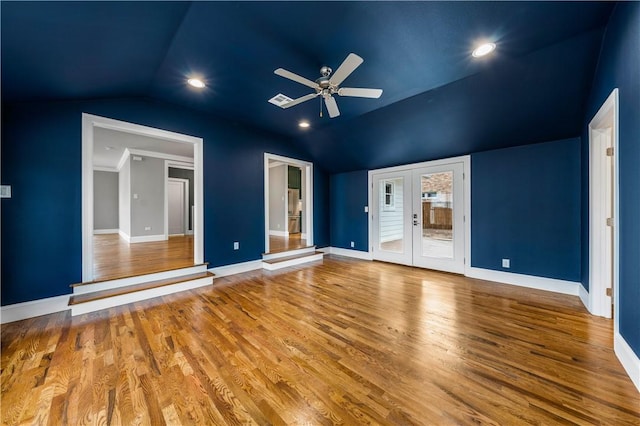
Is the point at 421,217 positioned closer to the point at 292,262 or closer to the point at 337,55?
the point at 292,262

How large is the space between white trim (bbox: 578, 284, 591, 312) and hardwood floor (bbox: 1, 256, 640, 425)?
8 centimetres

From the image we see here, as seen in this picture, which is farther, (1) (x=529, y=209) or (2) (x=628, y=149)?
(1) (x=529, y=209)

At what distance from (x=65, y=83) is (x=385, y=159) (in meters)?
4.80

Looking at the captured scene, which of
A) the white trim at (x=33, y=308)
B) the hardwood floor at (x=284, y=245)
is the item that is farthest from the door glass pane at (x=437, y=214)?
the white trim at (x=33, y=308)

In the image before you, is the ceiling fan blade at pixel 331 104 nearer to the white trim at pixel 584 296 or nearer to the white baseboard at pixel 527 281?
the white baseboard at pixel 527 281

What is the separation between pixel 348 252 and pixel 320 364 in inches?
171

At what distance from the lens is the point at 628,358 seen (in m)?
1.73

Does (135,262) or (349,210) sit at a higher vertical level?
(349,210)

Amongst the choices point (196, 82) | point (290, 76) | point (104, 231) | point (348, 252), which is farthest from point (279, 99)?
point (104, 231)

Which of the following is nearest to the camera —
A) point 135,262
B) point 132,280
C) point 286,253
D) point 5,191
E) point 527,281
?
point 5,191

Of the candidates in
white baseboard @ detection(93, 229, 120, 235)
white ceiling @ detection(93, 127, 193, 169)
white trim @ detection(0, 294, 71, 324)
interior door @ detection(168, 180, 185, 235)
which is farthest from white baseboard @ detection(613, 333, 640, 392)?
white baseboard @ detection(93, 229, 120, 235)

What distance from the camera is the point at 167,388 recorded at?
162cm

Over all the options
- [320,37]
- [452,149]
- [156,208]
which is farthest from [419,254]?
[156,208]

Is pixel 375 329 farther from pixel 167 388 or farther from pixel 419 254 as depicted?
pixel 419 254
